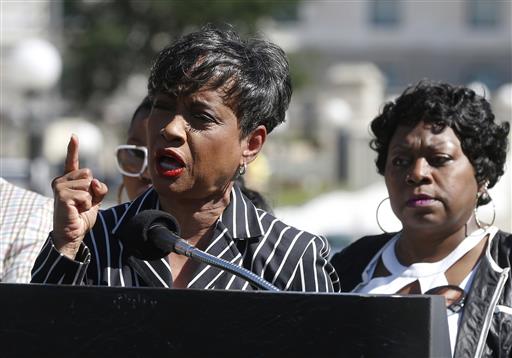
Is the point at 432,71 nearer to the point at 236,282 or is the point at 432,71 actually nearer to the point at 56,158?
the point at 56,158

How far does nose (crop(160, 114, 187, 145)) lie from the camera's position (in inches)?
117

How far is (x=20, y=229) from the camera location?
3.84 m

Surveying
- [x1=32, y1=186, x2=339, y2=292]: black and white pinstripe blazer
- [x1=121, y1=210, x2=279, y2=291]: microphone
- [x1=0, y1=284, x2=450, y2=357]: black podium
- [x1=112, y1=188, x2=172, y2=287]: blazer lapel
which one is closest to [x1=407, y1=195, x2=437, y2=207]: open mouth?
[x1=32, y1=186, x2=339, y2=292]: black and white pinstripe blazer

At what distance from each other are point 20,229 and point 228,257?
922 millimetres

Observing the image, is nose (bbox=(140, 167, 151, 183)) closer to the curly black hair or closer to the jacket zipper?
the curly black hair

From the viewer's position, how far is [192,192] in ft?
10.1

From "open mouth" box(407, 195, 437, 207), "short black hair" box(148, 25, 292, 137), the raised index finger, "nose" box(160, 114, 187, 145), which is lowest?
"open mouth" box(407, 195, 437, 207)

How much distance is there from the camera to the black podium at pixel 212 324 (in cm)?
231

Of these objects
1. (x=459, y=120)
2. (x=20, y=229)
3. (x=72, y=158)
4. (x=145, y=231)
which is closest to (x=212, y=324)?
(x=145, y=231)

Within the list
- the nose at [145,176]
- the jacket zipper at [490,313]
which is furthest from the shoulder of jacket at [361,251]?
the nose at [145,176]

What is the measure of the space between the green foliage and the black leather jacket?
35199 millimetres

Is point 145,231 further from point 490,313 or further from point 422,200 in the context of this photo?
point 422,200

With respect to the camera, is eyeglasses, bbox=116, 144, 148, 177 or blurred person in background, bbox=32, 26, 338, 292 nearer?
blurred person in background, bbox=32, 26, 338, 292

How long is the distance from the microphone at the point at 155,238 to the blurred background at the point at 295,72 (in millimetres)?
8736
